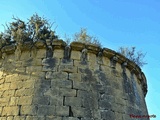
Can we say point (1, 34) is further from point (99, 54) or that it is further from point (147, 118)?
point (147, 118)

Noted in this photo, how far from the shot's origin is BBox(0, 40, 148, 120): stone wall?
5176 mm

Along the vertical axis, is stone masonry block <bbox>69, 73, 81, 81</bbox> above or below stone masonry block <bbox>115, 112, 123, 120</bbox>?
above

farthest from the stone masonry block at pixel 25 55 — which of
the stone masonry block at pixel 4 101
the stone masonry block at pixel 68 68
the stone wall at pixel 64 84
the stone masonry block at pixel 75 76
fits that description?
the stone masonry block at pixel 75 76

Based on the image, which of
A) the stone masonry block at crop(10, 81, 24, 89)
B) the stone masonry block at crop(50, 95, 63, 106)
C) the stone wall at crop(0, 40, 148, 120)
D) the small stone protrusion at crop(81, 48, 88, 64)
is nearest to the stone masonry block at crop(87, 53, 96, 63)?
the stone wall at crop(0, 40, 148, 120)

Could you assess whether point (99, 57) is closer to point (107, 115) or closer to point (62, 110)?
point (107, 115)

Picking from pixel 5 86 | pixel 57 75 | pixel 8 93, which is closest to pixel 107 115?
pixel 57 75

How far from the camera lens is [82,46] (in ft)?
19.8

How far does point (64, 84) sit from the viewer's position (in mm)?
5492

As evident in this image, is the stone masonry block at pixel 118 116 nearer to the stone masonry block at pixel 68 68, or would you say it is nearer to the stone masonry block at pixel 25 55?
the stone masonry block at pixel 68 68

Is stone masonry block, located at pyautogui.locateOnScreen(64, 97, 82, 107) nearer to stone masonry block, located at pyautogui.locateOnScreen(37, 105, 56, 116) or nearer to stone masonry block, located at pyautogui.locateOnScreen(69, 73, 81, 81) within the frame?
stone masonry block, located at pyautogui.locateOnScreen(37, 105, 56, 116)

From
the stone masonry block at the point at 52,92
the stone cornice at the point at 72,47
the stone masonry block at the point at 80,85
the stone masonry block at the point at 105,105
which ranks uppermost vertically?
the stone cornice at the point at 72,47

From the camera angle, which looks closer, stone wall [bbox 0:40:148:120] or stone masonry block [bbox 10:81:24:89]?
stone wall [bbox 0:40:148:120]

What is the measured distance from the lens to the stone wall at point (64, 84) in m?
5.18

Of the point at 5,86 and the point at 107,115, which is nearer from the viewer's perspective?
the point at 107,115
